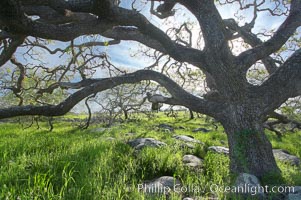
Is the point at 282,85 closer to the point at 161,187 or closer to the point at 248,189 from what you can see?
the point at 248,189

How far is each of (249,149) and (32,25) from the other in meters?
5.14

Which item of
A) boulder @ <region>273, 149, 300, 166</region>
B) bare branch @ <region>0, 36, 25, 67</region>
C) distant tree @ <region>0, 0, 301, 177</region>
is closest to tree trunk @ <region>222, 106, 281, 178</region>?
distant tree @ <region>0, 0, 301, 177</region>

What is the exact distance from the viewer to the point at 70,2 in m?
4.46

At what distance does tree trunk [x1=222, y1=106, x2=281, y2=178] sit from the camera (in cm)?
541

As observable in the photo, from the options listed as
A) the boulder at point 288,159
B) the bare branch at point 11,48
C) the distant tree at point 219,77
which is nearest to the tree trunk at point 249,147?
the distant tree at point 219,77

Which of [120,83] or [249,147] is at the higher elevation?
[120,83]

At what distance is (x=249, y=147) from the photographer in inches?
216

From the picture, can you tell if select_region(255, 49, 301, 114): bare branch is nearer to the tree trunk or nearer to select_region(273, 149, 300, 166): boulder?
the tree trunk

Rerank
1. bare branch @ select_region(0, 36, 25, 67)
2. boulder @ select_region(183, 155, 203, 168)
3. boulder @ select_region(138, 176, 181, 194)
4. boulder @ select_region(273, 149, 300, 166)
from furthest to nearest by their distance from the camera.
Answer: boulder @ select_region(273, 149, 300, 166), bare branch @ select_region(0, 36, 25, 67), boulder @ select_region(183, 155, 203, 168), boulder @ select_region(138, 176, 181, 194)

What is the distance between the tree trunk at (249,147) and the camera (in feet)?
17.7

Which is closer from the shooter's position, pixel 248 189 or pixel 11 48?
pixel 248 189

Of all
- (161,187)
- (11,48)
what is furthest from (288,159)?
(11,48)

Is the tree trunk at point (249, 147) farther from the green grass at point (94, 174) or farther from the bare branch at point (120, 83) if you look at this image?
the bare branch at point (120, 83)

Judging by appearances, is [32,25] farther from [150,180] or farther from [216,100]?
[216,100]
